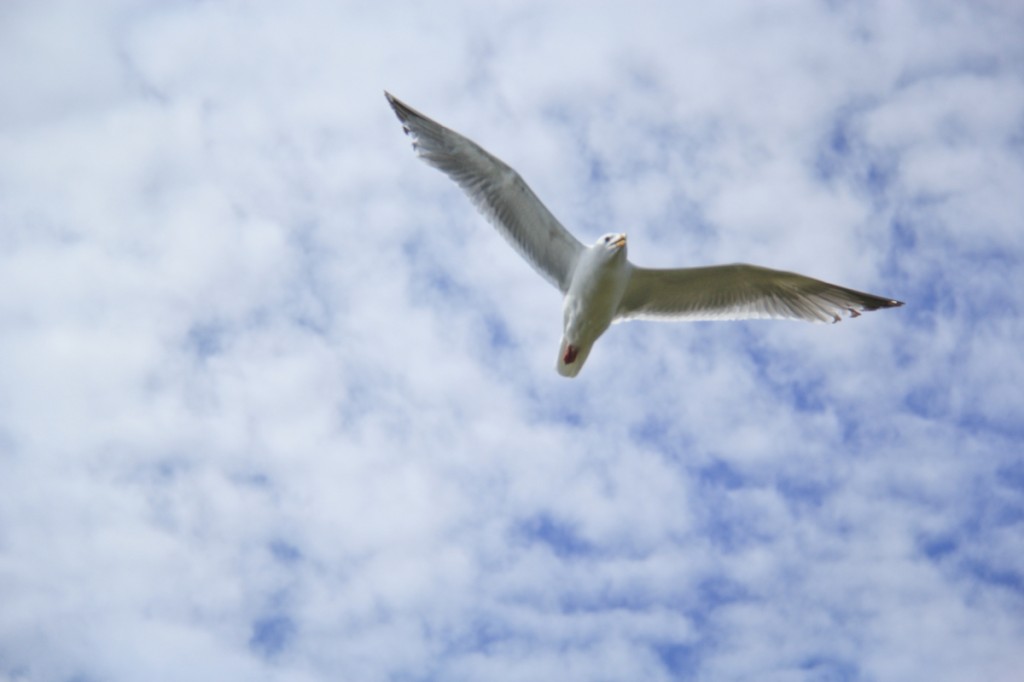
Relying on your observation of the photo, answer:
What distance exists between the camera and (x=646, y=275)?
1580 centimetres

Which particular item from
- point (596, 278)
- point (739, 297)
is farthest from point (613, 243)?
point (739, 297)

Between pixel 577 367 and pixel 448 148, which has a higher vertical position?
pixel 448 148

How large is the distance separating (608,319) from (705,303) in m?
1.30

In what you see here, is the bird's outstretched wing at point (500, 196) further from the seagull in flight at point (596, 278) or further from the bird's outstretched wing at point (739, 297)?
the bird's outstretched wing at point (739, 297)

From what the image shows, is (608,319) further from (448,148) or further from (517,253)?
(448,148)

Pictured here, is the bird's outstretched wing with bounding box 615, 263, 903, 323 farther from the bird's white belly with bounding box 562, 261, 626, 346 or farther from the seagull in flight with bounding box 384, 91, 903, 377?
the bird's white belly with bounding box 562, 261, 626, 346

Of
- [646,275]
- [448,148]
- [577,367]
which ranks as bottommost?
[577,367]

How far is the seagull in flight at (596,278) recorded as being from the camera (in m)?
15.4

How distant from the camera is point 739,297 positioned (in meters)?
16.3

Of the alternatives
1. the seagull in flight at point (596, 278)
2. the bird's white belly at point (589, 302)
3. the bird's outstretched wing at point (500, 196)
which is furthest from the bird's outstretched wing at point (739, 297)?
the bird's outstretched wing at point (500, 196)

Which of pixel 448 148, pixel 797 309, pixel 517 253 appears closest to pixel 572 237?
pixel 517 253

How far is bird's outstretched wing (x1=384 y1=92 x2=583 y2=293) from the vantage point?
15648 mm

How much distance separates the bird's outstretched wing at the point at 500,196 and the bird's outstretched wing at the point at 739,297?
84cm

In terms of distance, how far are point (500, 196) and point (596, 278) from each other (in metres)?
1.41
